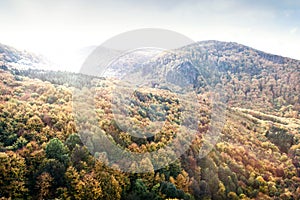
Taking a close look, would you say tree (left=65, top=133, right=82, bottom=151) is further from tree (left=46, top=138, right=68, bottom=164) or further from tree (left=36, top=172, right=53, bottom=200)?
tree (left=36, top=172, right=53, bottom=200)

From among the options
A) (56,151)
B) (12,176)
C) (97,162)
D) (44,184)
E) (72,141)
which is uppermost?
(72,141)

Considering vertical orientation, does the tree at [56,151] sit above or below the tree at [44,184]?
above

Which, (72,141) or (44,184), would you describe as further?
(72,141)

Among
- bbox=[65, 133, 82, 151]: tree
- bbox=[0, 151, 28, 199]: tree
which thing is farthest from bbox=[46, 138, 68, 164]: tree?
bbox=[0, 151, 28, 199]: tree

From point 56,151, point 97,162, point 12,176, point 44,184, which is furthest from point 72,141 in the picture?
point 12,176

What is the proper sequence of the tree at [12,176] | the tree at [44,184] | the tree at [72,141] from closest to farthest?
1. the tree at [12,176]
2. the tree at [44,184]
3. the tree at [72,141]

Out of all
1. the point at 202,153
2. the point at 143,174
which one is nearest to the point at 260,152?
the point at 202,153

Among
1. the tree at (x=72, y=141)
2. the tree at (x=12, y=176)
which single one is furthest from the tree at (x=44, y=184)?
the tree at (x=72, y=141)

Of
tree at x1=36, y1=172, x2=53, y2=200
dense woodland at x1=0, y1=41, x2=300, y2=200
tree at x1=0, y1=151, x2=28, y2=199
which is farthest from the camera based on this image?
dense woodland at x1=0, y1=41, x2=300, y2=200

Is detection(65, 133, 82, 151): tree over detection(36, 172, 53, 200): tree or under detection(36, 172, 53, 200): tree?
over

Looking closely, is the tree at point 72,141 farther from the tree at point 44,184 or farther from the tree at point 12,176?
the tree at point 12,176

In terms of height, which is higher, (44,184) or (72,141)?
(72,141)

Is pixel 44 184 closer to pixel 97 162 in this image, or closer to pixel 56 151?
pixel 56 151
